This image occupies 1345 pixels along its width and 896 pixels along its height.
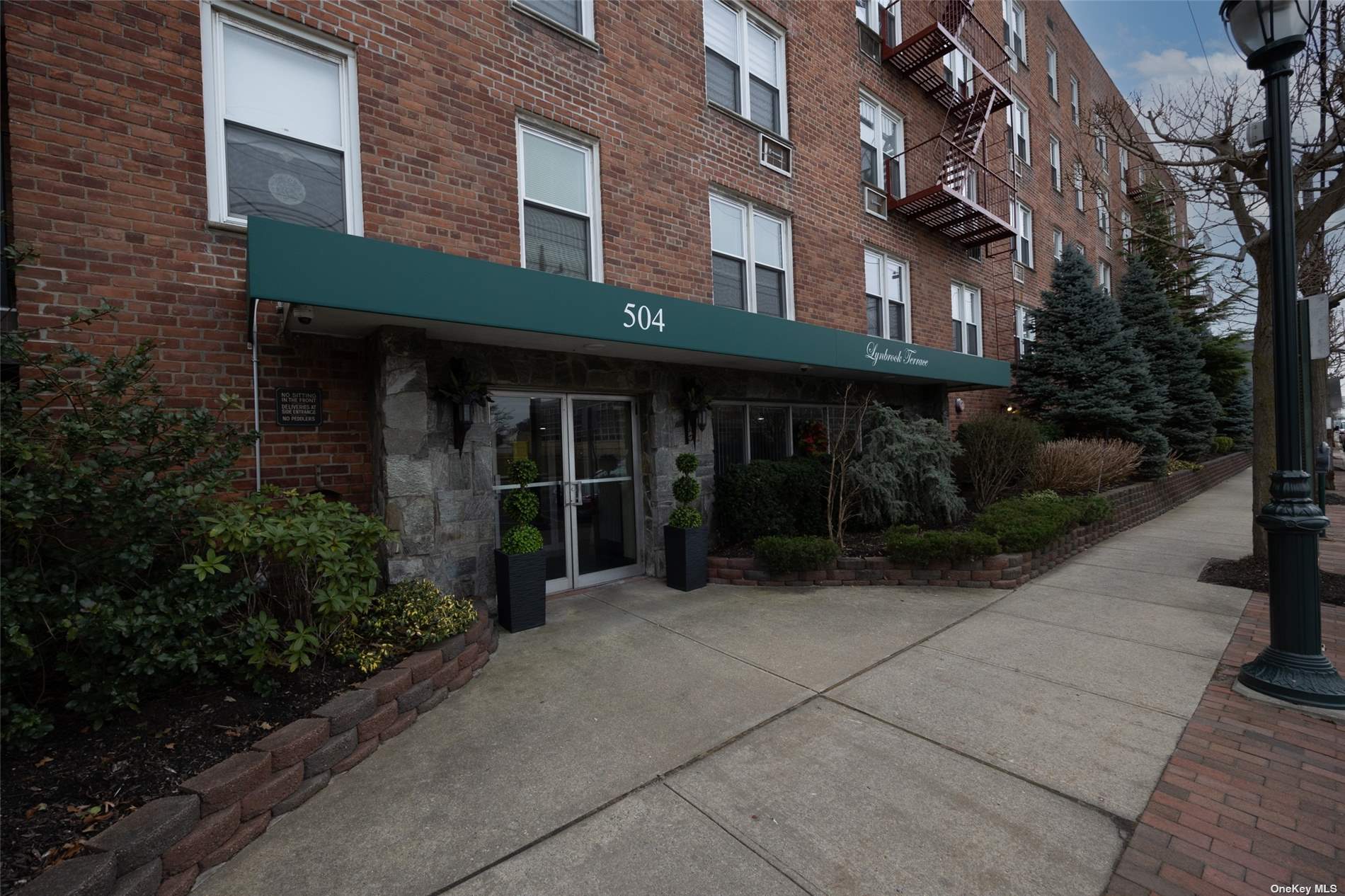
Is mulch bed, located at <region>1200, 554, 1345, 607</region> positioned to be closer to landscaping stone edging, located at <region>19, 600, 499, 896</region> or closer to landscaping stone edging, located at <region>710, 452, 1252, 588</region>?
landscaping stone edging, located at <region>710, 452, 1252, 588</region>

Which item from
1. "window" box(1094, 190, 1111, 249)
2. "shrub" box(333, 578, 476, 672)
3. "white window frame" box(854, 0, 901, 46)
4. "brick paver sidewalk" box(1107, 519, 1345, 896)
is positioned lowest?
"brick paver sidewalk" box(1107, 519, 1345, 896)

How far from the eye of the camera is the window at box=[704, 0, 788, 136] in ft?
27.1

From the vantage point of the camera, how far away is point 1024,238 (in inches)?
604

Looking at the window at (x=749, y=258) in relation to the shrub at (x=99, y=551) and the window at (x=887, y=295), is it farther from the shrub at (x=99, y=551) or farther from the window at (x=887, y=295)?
the shrub at (x=99, y=551)

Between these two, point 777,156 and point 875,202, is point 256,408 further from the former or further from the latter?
point 875,202

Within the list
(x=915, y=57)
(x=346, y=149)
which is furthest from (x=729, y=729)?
(x=915, y=57)

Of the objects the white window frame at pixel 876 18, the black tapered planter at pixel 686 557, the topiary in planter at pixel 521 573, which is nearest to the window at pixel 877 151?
the white window frame at pixel 876 18

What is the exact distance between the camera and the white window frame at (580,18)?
6.19m

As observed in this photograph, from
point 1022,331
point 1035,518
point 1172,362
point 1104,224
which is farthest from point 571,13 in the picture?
point 1104,224

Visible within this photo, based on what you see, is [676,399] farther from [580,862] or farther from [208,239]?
[580,862]

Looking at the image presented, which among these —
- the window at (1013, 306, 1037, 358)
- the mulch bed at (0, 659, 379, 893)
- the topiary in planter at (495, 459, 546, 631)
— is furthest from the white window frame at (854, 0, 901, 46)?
the mulch bed at (0, 659, 379, 893)

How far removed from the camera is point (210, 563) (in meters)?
3.08

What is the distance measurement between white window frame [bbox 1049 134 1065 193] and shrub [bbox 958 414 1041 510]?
10879 millimetres

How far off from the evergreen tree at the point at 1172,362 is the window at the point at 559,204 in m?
16.5
